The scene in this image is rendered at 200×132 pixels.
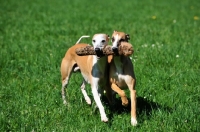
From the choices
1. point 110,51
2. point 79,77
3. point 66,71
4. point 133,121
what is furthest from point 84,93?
point 133,121

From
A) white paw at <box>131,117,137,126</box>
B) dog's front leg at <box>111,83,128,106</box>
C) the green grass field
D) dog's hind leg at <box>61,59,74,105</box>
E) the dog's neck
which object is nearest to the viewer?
white paw at <box>131,117,137,126</box>

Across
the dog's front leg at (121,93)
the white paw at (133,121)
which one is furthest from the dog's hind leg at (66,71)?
the white paw at (133,121)

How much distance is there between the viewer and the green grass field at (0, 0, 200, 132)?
184 inches

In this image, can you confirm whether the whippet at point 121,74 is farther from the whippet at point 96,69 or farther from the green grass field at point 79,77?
the green grass field at point 79,77

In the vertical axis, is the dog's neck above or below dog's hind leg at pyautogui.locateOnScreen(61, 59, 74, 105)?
above

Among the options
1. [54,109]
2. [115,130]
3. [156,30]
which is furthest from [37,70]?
[156,30]

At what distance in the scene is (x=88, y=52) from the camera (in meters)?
5.03

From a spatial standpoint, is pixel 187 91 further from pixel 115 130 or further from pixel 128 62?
pixel 115 130

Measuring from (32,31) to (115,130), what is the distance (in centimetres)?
706

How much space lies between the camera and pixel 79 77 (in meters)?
6.85

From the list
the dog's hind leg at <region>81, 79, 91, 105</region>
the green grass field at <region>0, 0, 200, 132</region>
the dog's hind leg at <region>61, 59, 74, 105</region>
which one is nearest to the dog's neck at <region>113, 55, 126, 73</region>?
the green grass field at <region>0, 0, 200, 132</region>

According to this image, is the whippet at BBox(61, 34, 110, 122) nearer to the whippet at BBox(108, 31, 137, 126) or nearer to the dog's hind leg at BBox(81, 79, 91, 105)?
the dog's hind leg at BBox(81, 79, 91, 105)

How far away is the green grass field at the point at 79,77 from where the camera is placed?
15.3ft

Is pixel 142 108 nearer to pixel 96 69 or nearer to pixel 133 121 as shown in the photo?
pixel 133 121
